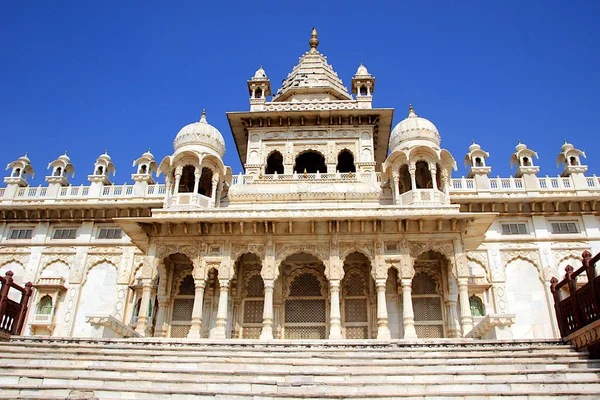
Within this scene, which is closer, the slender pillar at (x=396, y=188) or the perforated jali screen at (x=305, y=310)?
the perforated jali screen at (x=305, y=310)

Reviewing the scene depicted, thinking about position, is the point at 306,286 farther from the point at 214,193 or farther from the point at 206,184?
the point at 206,184

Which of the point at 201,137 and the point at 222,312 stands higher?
the point at 201,137

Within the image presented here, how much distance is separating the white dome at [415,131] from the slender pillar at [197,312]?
9.32m

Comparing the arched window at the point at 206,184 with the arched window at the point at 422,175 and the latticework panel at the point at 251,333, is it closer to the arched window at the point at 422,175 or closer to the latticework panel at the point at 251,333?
the latticework panel at the point at 251,333

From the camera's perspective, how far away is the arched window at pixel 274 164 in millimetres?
24234

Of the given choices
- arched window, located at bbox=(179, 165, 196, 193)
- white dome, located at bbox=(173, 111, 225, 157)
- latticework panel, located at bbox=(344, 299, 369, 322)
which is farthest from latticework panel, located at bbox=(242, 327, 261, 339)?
white dome, located at bbox=(173, 111, 225, 157)

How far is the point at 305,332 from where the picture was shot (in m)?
17.8

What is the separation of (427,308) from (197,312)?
771 cm

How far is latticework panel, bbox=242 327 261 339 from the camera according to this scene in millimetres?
17906

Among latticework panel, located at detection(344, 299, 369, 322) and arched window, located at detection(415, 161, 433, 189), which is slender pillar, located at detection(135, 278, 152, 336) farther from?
arched window, located at detection(415, 161, 433, 189)

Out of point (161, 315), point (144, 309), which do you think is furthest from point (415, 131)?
point (144, 309)

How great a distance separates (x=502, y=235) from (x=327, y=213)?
1038cm

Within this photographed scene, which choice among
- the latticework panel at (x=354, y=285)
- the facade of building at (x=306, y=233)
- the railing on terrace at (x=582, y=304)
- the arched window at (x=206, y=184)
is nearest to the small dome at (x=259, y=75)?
the facade of building at (x=306, y=233)

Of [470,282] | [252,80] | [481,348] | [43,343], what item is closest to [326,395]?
[481,348]
